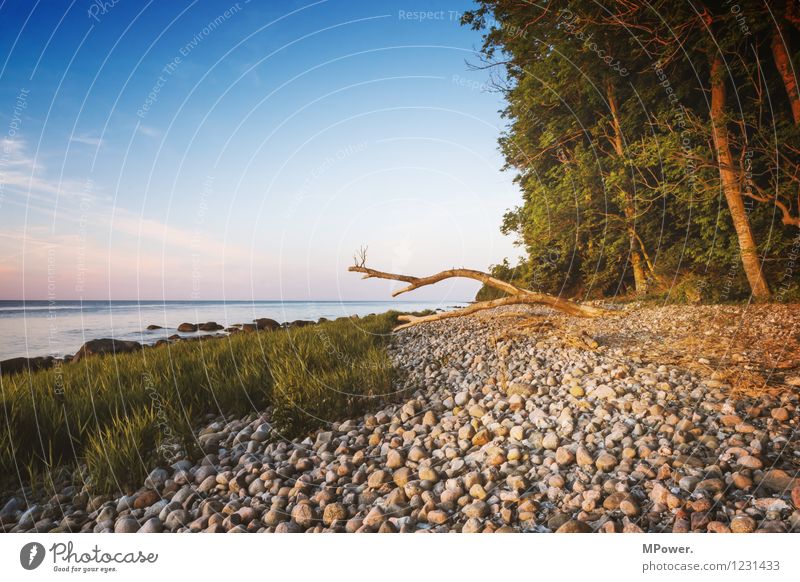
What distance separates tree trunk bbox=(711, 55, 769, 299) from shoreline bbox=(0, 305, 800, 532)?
4319 mm

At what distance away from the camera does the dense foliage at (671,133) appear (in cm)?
841

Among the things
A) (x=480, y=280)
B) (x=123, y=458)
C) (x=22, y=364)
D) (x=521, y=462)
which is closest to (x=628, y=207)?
(x=480, y=280)

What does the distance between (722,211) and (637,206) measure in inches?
124

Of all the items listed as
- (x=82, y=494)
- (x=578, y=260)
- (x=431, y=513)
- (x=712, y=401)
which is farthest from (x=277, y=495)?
(x=578, y=260)

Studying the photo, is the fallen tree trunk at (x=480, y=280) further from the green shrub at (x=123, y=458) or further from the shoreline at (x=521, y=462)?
the green shrub at (x=123, y=458)

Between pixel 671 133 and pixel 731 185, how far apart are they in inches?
77.5

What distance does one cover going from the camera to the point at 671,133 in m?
9.81

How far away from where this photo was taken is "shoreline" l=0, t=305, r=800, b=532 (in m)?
2.77

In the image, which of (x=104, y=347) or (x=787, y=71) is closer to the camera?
(x=787, y=71)

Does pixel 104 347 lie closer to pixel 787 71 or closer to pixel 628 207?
pixel 628 207

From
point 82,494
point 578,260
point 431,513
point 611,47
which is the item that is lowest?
point 82,494

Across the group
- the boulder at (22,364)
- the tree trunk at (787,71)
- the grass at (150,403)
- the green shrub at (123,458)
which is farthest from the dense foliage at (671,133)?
the boulder at (22,364)

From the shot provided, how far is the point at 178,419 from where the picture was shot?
14.8ft
